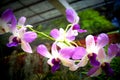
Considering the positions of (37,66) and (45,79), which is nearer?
(45,79)

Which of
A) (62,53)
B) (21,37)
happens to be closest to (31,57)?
(21,37)

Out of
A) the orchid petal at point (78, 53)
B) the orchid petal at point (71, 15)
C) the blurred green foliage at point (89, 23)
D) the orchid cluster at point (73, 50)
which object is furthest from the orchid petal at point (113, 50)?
the blurred green foliage at point (89, 23)

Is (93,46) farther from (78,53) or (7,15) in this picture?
(7,15)

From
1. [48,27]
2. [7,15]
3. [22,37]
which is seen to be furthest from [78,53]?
[48,27]

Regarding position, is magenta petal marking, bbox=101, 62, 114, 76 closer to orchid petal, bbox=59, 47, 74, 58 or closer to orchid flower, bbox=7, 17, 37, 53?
orchid petal, bbox=59, 47, 74, 58

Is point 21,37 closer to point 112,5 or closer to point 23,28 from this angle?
point 23,28
